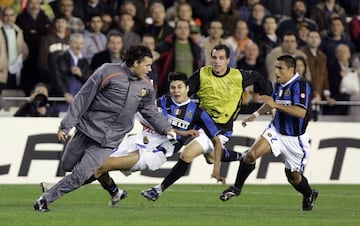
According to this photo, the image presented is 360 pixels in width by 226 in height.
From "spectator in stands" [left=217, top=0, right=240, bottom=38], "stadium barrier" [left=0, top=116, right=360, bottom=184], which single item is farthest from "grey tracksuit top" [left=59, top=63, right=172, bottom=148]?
"spectator in stands" [left=217, top=0, right=240, bottom=38]

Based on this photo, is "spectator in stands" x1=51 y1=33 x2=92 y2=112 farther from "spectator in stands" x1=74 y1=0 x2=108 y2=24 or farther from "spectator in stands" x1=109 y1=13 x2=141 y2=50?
"spectator in stands" x1=74 y1=0 x2=108 y2=24

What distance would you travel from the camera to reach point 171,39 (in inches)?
930

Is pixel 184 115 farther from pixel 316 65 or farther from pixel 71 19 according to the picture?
pixel 316 65

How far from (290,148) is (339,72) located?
8565 mm

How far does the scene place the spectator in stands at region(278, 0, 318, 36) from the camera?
26.0 meters

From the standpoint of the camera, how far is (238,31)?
2483 centimetres

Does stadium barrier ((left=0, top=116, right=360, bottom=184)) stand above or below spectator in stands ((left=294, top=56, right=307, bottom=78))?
below

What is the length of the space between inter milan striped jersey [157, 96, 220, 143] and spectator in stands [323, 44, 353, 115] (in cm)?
776

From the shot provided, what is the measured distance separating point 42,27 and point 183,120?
21.5 ft

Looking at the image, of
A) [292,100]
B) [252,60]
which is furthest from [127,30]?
[292,100]

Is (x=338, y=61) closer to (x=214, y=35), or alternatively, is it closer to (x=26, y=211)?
(x=214, y=35)

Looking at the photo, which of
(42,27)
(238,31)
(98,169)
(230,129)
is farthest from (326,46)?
(98,169)

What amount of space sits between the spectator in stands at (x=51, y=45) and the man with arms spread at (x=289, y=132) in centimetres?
687

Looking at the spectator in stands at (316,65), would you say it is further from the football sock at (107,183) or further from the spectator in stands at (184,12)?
the football sock at (107,183)
